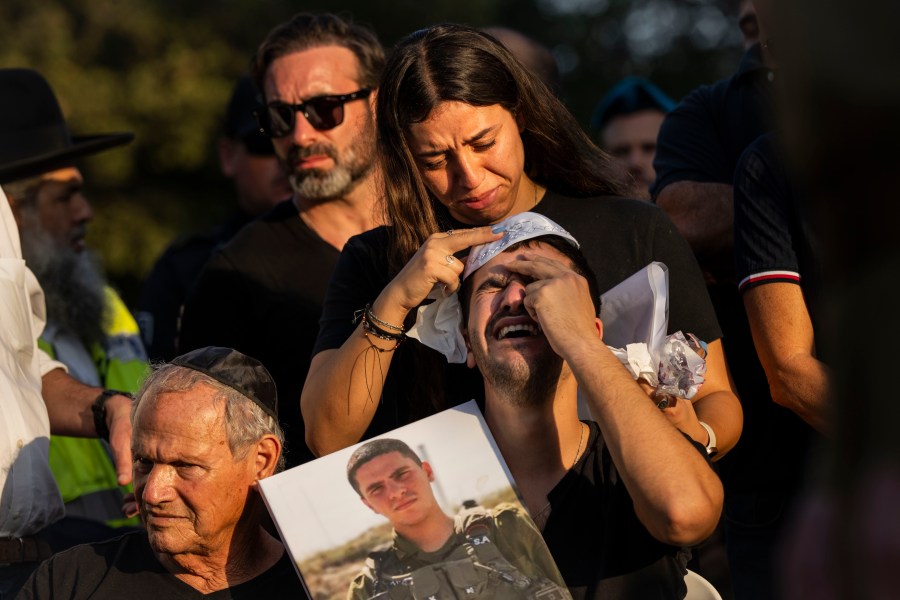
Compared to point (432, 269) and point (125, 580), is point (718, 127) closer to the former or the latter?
point (432, 269)

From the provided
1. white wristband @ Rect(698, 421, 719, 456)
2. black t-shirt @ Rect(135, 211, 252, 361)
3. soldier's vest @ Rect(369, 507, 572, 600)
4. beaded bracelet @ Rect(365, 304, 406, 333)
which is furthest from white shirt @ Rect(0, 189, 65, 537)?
white wristband @ Rect(698, 421, 719, 456)

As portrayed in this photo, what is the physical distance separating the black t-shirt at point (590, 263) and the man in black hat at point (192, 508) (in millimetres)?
370

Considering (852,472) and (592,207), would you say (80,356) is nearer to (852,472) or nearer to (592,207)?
(592,207)

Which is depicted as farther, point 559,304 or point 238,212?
point 238,212

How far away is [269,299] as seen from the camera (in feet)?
14.2

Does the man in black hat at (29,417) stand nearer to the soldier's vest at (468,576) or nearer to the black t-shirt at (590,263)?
the black t-shirt at (590,263)

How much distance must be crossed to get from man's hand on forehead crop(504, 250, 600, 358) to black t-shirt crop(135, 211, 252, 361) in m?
2.76

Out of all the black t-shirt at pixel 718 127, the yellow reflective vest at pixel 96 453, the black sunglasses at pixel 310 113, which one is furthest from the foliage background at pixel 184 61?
the black t-shirt at pixel 718 127

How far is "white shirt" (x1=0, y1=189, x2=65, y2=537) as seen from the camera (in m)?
Answer: 3.51

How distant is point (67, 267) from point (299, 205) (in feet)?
4.20

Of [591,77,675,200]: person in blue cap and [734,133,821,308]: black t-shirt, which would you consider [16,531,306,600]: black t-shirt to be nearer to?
[734,133,821,308]: black t-shirt

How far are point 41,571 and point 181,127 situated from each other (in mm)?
14470

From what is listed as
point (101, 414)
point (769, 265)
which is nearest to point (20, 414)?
point (101, 414)

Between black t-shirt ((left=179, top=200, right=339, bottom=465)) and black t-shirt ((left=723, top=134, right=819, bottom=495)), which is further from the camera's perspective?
black t-shirt ((left=179, top=200, right=339, bottom=465))
